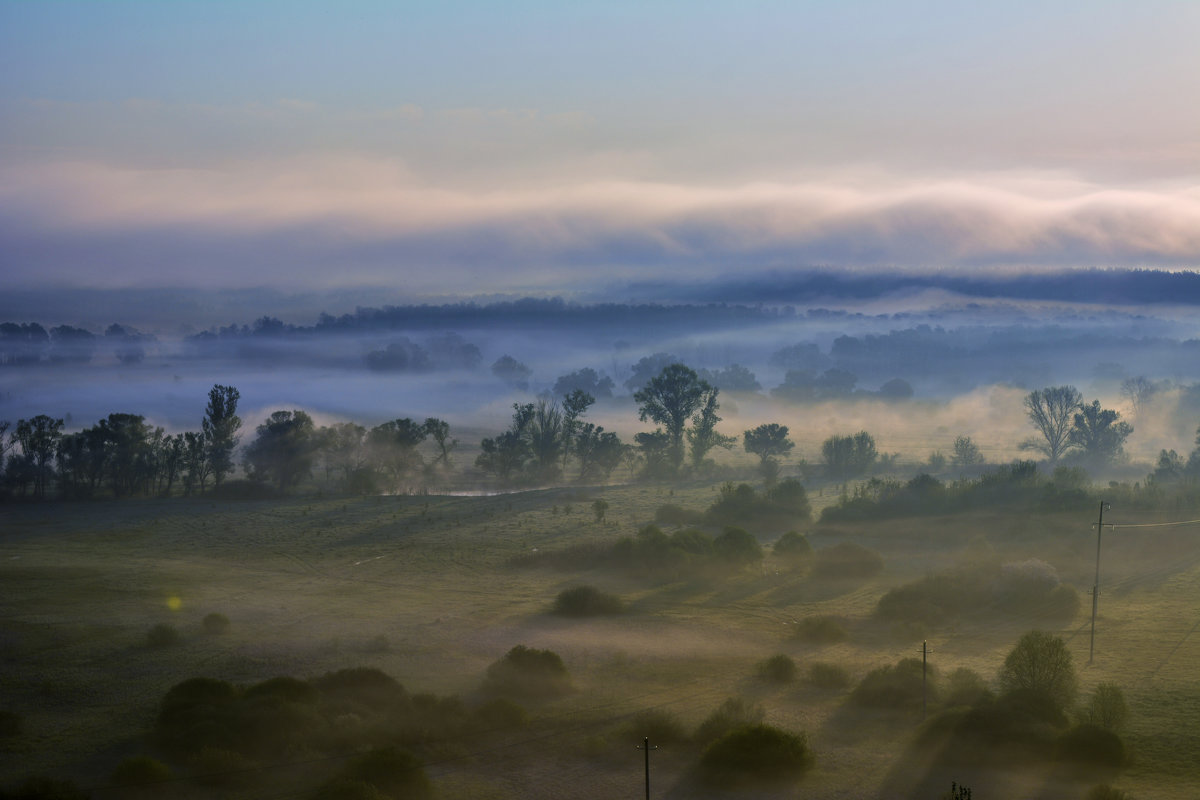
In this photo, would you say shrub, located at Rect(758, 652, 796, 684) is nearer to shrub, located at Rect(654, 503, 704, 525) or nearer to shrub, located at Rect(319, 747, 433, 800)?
shrub, located at Rect(319, 747, 433, 800)

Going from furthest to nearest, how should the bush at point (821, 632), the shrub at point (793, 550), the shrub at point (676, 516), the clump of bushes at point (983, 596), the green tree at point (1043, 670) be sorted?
the shrub at point (676, 516)
the shrub at point (793, 550)
the clump of bushes at point (983, 596)
the bush at point (821, 632)
the green tree at point (1043, 670)

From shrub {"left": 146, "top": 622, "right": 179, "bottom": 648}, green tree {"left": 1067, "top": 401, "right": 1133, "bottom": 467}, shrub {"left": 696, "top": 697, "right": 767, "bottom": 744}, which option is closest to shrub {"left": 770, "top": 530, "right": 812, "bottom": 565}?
shrub {"left": 696, "top": 697, "right": 767, "bottom": 744}

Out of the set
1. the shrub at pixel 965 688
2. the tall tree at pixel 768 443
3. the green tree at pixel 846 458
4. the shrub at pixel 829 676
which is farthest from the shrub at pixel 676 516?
the shrub at pixel 965 688

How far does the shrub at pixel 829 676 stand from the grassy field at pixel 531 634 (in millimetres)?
693

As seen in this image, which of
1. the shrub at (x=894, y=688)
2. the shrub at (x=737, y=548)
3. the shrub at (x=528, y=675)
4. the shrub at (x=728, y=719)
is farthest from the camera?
the shrub at (x=737, y=548)

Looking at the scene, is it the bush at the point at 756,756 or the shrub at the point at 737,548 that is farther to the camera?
the shrub at the point at 737,548

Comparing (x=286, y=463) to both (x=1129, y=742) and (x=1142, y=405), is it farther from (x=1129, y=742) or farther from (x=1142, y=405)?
(x=1142, y=405)

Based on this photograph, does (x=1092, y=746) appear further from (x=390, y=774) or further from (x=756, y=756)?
(x=390, y=774)

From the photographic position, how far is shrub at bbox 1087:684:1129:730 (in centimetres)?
3519

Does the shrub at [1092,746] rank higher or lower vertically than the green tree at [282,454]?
lower

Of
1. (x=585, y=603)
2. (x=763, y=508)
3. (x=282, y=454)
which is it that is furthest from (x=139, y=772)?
(x=282, y=454)

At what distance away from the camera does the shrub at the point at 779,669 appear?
4219 cm

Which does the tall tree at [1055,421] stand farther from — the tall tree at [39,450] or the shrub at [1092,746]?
the tall tree at [39,450]

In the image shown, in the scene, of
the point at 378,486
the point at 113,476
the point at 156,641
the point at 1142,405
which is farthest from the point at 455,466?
the point at 1142,405
